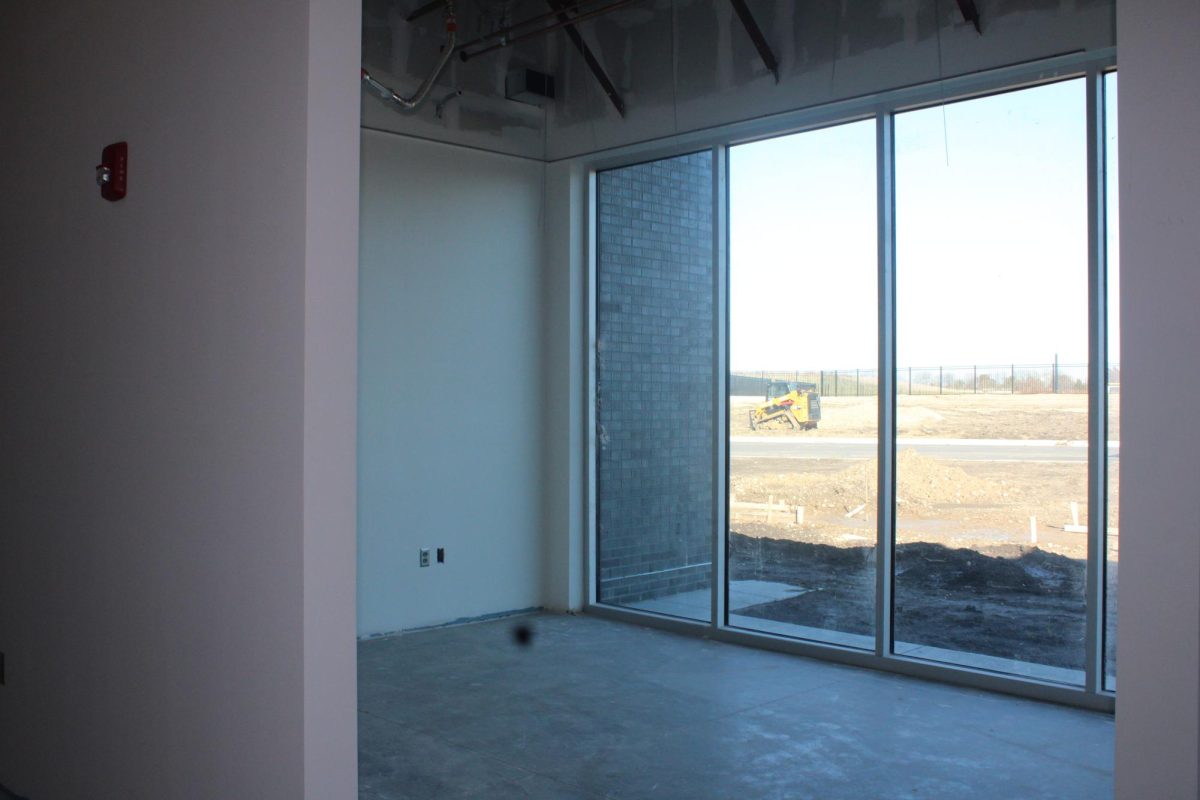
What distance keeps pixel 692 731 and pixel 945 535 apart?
1653mm

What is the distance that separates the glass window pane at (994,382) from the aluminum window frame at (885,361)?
0.06 m

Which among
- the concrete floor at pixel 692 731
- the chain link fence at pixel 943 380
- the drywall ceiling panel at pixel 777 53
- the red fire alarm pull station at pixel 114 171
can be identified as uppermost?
the drywall ceiling panel at pixel 777 53

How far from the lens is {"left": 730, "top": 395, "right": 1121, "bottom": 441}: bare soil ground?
14.4ft

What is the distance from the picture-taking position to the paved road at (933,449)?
443 centimetres

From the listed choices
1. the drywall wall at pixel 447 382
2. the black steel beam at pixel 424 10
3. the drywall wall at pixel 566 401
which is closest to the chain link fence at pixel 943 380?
the drywall wall at pixel 566 401

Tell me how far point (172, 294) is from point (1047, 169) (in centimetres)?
378

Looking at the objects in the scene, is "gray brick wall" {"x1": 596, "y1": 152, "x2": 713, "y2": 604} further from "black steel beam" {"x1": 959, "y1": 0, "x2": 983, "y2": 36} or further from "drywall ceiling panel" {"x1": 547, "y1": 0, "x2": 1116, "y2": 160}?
"black steel beam" {"x1": 959, "y1": 0, "x2": 983, "y2": 36}

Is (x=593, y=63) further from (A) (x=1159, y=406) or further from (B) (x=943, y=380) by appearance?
(A) (x=1159, y=406)

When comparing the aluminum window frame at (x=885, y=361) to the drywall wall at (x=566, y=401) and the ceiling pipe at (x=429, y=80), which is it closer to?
the drywall wall at (x=566, y=401)

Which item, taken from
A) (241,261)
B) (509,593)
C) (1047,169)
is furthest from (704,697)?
(241,261)

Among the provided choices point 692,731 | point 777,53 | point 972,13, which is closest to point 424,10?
point 777,53

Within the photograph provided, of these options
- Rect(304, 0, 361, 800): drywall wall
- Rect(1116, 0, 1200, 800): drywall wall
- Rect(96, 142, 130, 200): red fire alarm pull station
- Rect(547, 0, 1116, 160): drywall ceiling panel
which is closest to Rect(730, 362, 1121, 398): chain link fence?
Rect(547, 0, 1116, 160): drywall ceiling panel

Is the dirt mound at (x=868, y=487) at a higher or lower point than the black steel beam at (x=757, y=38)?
lower

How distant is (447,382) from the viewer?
19.4ft
